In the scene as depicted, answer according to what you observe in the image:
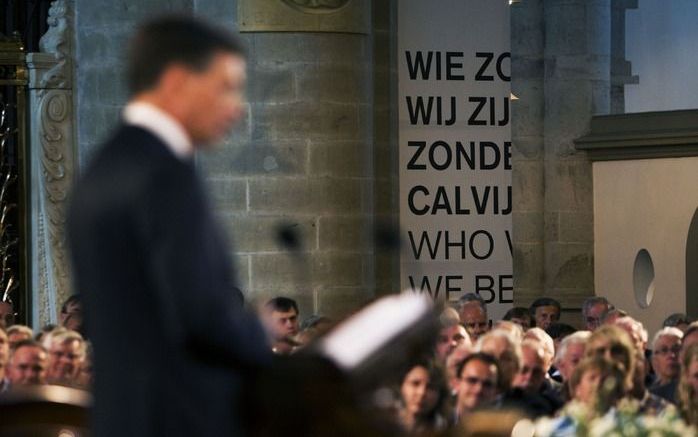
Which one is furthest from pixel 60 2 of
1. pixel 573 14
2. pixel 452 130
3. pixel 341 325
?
pixel 341 325

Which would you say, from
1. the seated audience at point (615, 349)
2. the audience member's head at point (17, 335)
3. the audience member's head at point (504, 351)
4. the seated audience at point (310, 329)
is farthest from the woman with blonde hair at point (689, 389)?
the audience member's head at point (17, 335)

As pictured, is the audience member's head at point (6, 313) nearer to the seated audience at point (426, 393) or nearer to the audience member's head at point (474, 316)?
the audience member's head at point (474, 316)

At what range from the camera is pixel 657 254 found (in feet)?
65.3

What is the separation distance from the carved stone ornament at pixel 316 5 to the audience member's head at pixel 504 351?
5.79m

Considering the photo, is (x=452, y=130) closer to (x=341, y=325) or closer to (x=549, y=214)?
(x=549, y=214)

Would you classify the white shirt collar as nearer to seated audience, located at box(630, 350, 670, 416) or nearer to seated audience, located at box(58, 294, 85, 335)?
A: seated audience, located at box(630, 350, 670, 416)

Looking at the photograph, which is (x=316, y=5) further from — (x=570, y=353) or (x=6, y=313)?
(x=570, y=353)

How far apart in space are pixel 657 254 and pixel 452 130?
11.8 feet

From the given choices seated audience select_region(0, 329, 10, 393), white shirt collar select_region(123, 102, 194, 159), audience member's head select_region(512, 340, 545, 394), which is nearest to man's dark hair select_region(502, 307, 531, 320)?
audience member's head select_region(512, 340, 545, 394)

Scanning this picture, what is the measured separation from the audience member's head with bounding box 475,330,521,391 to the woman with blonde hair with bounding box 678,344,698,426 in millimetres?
779

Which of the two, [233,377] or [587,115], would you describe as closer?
[233,377]

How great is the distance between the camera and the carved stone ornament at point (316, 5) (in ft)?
52.2

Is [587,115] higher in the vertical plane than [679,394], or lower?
higher

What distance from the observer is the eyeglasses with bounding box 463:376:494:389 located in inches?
364
